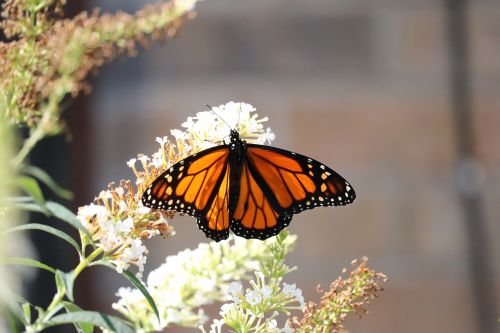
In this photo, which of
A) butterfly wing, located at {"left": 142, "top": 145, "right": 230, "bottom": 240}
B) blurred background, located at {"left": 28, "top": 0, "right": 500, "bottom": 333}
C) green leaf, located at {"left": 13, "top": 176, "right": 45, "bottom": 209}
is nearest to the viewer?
green leaf, located at {"left": 13, "top": 176, "right": 45, "bottom": 209}

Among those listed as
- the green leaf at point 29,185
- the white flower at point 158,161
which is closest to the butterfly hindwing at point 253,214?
the white flower at point 158,161

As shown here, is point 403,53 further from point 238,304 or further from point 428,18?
point 238,304

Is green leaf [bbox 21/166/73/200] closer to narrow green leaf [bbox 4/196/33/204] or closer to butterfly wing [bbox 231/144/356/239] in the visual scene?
narrow green leaf [bbox 4/196/33/204]

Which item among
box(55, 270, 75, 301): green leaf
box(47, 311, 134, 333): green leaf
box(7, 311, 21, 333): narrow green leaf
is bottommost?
box(7, 311, 21, 333): narrow green leaf

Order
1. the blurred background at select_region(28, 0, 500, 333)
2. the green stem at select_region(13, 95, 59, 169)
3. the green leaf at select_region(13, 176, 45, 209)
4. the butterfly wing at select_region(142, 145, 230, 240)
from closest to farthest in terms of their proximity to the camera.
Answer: the green leaf at select_region(13, 176, 45, 209) → the green stem at select_region(13, 95, 59, 169) → the butterfly wing at select_region(142, 145, 230, 240) → the blurred background at select_region(28, 0, 500, 333)

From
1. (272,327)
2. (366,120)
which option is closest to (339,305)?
(272,327)

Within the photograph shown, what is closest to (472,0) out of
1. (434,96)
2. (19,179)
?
(434,96)

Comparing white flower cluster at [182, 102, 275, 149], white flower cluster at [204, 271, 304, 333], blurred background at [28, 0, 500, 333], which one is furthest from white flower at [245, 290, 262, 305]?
blurred background at [28, 0, 500, 333]
